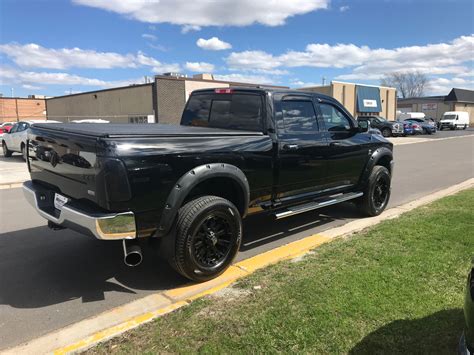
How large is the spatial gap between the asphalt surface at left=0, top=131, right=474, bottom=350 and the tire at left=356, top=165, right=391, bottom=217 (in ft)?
0.91

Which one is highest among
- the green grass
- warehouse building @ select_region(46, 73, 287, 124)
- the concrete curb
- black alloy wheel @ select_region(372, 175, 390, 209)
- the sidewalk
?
warehouse building @ select_region(46, 73, 287, 124)

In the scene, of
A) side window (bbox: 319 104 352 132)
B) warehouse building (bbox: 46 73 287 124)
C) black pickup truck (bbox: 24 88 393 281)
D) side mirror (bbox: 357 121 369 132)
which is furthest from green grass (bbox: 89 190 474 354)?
warehouse building (bbox: 46 73 287 124)

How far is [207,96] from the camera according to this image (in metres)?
5.62

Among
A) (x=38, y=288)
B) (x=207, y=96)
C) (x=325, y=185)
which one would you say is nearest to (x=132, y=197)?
(x=38, y=288)

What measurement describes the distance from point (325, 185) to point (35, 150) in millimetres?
3715

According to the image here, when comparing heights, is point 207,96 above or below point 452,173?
above

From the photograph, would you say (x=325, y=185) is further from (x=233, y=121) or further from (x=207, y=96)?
(x=207, y=96)

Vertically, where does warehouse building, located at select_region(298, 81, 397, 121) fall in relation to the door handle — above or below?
above

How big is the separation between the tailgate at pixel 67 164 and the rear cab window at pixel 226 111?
Answer: 81.5 inches

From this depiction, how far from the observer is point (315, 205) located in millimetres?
5453

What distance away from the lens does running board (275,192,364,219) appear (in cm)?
502

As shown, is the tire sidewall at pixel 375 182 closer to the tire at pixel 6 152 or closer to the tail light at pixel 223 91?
the tail light at pixel 223 91

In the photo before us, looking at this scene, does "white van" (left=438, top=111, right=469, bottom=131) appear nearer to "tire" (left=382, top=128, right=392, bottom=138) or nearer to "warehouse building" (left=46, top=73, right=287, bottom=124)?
"tire" (left=382, top=128, right=392, bottom=138)

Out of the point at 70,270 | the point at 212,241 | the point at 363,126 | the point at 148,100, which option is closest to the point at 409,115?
the point at 148,100
